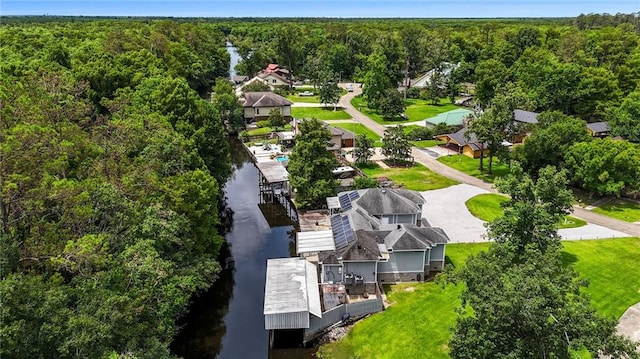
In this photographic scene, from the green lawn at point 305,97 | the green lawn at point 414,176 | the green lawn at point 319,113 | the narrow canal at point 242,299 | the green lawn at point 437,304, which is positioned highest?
the green lawn at point 305,97

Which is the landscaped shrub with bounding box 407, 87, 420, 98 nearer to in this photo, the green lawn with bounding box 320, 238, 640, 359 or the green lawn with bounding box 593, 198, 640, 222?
the green lawn with bounding box 593, 198, 640, 222

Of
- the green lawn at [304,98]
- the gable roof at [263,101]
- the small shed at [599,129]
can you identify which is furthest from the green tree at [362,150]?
the green lawn at [304,98]

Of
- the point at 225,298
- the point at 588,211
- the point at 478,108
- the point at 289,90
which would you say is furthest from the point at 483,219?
the point at 289,90

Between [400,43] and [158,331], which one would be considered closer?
[158,331]

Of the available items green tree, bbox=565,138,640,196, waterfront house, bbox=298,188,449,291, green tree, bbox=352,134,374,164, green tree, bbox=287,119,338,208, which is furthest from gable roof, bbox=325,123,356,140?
green tree, bbox=565,138,640,196

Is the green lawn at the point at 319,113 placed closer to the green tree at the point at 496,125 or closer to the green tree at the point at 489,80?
the green tree at the point at 489,80

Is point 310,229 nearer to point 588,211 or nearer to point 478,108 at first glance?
point 588,211
